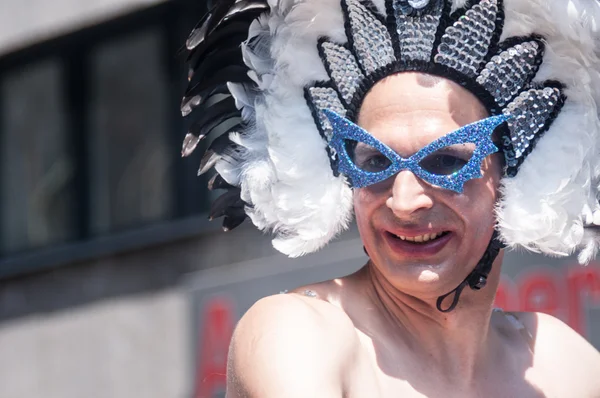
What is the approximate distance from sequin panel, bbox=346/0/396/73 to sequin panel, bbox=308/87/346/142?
0.36 feet

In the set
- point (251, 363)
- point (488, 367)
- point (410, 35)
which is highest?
point (410, 35)

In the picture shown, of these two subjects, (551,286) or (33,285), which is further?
(33,285)

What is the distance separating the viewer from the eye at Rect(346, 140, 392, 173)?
8.99ft

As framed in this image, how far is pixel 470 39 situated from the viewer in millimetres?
2814

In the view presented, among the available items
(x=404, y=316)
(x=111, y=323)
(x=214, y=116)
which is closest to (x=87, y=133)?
(x=111, y=323)

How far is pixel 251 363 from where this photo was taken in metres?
2.48

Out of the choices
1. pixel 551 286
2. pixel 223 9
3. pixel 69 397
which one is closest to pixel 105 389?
pixel 69 397

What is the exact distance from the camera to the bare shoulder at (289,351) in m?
2.40

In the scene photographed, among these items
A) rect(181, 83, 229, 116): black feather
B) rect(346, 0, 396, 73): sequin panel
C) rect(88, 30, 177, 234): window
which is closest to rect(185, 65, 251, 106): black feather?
rect(181, 83, 229, 116): black feather

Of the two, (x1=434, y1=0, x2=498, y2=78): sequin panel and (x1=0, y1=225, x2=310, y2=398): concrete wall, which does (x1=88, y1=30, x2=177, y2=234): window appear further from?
(x1=434, y1=0, x2=498, y2=78): sequin panel

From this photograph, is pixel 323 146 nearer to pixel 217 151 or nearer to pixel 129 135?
pixel 217 151

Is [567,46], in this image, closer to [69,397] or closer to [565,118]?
[565,118]

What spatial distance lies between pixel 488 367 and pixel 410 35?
0.83m

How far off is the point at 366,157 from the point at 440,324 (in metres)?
0.45
